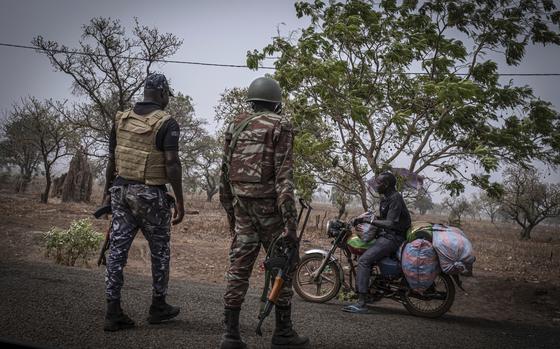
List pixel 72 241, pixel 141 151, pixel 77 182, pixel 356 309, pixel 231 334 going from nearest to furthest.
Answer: pixel 231 334, pixel 141 151, pixel 356 309, pixel 72 241, pixel 77 182

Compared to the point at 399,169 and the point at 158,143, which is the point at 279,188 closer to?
the point at 158,143

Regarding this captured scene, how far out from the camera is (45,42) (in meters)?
18.7

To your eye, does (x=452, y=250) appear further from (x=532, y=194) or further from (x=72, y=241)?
(x=532, y=194)

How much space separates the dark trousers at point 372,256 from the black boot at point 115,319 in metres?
3.37

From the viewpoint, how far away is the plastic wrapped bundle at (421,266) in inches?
211

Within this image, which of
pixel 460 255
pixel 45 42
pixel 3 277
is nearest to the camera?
pixel 3 277

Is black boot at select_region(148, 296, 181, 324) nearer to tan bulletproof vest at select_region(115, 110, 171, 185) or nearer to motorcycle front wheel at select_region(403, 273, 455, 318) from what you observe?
tan bulletproof vest at select_region(115, 110, 171, 185)

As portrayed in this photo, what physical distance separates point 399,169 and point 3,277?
6.91 metres

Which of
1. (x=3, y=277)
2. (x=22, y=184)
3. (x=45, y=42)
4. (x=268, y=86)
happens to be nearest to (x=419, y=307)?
(x=268, y=86)

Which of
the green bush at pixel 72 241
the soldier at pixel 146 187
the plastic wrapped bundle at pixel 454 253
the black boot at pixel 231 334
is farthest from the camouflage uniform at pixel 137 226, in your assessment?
the green bush at pixel 72 241

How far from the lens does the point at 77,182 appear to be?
28016 mm

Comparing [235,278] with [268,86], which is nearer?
[235,278]

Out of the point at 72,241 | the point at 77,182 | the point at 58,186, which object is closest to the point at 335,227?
the point at 72,241

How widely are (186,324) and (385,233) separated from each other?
→ 3255 mm
